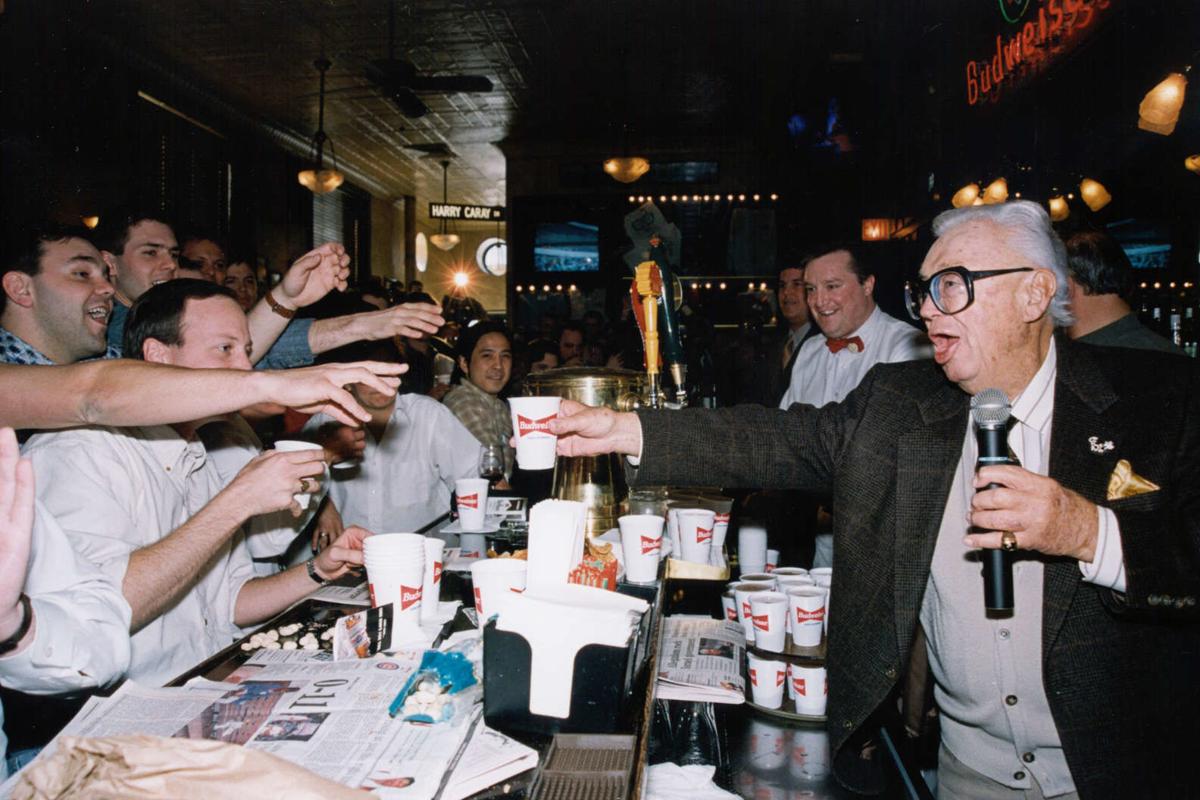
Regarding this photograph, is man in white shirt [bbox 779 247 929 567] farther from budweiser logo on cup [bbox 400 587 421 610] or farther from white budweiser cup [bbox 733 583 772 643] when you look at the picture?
budweiser logo on cup [bbox 400 587 421 610]

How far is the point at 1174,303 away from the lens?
258 inches

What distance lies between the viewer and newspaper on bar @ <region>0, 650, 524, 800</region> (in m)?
1.22

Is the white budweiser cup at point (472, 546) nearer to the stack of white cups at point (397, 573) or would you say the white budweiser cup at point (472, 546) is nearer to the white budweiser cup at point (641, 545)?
the white budweiser cup at point (641, 545)

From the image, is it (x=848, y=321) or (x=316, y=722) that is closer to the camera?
(x=316, y=722)

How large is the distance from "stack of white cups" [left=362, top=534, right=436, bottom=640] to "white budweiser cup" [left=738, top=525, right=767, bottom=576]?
5.31 ft

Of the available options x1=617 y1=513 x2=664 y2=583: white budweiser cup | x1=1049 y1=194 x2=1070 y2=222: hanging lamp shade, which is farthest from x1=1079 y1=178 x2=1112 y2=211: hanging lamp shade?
x1=617 y1=513 x2=664 y2=583: white budweiser cup

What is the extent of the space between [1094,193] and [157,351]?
680 centimetres

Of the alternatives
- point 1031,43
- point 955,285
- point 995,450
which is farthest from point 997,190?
point 995,450

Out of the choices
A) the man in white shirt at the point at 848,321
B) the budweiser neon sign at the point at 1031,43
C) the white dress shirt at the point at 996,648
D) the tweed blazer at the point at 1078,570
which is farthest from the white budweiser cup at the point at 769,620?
the budweiser neon sign at the point at 1031,43

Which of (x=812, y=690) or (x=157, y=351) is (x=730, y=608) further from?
(x=157, y=351)

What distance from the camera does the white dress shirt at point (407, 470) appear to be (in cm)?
406

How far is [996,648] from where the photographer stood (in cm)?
192

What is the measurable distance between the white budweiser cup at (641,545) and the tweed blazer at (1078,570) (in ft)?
1.69

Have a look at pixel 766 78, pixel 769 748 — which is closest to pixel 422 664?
pixel 769 748
